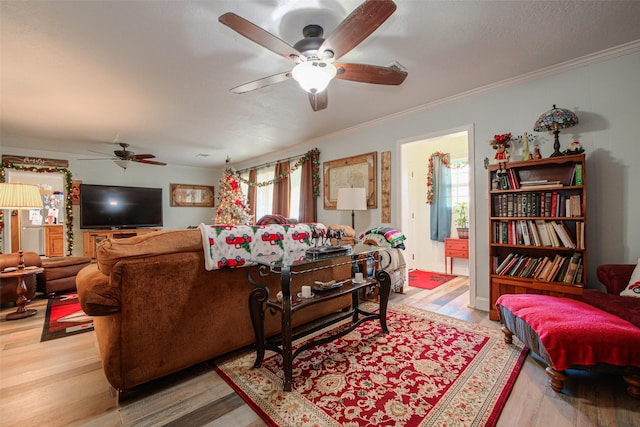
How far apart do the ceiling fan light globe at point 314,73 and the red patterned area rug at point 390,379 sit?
1977 mm

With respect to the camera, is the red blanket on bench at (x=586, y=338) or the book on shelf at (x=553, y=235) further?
the book on shelf at (x=553, y=235)

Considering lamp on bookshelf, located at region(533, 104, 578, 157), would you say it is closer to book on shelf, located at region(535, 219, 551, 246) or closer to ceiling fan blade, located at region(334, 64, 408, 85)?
book on shelf, located at region(535, 219, 551, 246)

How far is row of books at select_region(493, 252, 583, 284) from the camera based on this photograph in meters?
2.31

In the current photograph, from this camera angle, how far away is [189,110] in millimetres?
3578

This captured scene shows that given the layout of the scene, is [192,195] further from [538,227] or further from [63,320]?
[538,227]

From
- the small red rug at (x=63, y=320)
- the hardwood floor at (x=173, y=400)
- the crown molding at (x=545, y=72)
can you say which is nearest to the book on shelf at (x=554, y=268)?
the hardwood floor at (x=173, y=400)

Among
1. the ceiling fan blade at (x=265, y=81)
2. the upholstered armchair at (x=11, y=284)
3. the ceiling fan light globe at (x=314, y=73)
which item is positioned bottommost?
the upholstered armchair at (x=11, y=284)

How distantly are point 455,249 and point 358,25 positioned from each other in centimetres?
413

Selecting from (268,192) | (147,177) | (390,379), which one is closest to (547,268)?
(390,379)

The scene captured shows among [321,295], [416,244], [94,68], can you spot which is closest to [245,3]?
[94,68]

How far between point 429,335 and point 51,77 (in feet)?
14.2

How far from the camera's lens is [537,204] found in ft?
8.25

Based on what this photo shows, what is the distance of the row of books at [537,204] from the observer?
2328mm

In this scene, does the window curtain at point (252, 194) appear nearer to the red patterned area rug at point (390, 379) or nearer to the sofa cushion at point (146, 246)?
the red patterned area rug at point (390, 379)
